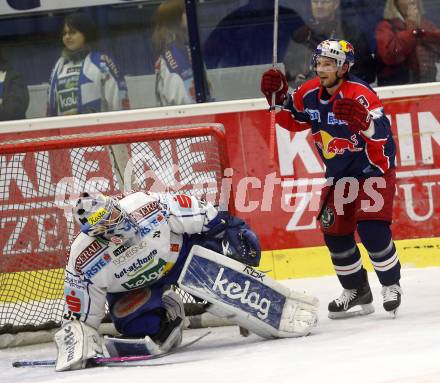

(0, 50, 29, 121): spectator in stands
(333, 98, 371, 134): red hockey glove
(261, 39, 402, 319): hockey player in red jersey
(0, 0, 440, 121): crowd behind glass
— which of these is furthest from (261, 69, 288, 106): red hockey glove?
(0, 50, 29, 121): spectator in stands

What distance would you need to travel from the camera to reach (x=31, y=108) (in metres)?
7.02

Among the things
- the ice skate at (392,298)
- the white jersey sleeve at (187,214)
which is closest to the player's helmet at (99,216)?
the white jersey sleeve at (187,214)

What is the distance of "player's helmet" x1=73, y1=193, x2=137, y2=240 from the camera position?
4.79 metres

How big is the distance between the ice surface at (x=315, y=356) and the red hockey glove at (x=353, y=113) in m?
0.84

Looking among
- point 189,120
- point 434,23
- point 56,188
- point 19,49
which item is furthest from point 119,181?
point 434,23

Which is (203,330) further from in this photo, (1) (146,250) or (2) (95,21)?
(2) (95,21)

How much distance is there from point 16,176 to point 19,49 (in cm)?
115

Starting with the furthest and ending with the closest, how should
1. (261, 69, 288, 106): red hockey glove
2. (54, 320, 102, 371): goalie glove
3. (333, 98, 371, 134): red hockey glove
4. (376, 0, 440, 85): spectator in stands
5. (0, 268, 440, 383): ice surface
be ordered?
(376, 0, 440, 85): spectator in stands < (261, 69, 288, 106): red hockey glove < (333, 98, 371, 134): red hockey glove < (54, 320, 102, 371): goalie glove < (0, 268, 440, 383): ice surface

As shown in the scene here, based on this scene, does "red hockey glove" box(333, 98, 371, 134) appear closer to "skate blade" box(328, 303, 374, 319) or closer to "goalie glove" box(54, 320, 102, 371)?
"skate blade" box(328, 303, 374, 319)

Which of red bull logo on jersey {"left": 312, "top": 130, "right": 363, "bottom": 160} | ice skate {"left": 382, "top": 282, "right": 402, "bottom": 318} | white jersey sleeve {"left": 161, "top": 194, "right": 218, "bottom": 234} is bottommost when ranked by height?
ice skate {"left": 382, "top": 282, "right": 402, "bottom": 318}

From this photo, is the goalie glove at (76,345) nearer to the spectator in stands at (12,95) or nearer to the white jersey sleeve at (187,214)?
the white jersey sleeve at (187,214)

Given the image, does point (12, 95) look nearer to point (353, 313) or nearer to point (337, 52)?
point (337, 52)

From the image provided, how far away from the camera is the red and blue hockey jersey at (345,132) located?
5348mm

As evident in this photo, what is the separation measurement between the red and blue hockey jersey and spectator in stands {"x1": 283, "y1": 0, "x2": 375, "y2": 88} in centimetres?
122
